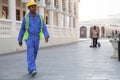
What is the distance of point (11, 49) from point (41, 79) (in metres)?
11.4

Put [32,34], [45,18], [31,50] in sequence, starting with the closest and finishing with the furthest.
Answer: [31,50] < [32,34] < [45,18]

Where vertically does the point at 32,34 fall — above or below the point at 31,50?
above

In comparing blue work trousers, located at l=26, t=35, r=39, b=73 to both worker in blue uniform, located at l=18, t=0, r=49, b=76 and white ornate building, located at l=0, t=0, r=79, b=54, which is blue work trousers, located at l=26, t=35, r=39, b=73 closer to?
worker in blue uniform, located at l=18, t=0, r=49, b=76

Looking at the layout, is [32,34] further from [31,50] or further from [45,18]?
[45,18]

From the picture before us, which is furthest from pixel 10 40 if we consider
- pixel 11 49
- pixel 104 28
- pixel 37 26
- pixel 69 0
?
pixel 104 28

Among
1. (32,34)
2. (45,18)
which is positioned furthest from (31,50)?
(45,18)

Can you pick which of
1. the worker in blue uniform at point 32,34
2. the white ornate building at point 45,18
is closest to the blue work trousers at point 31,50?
the worker in blue uniform at point 32,34

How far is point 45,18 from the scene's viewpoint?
1512 inches

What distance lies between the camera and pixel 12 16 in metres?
20.9

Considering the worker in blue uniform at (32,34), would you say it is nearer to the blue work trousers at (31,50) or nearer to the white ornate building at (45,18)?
the blue work trousers at (31,50)

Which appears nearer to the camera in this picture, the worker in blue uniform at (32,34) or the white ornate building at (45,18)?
the worker in blue uniform at (32,34)

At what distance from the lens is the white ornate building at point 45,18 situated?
19.7m

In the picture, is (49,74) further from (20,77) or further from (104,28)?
(104,28)

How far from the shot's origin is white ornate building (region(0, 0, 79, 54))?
1970 centimetres
